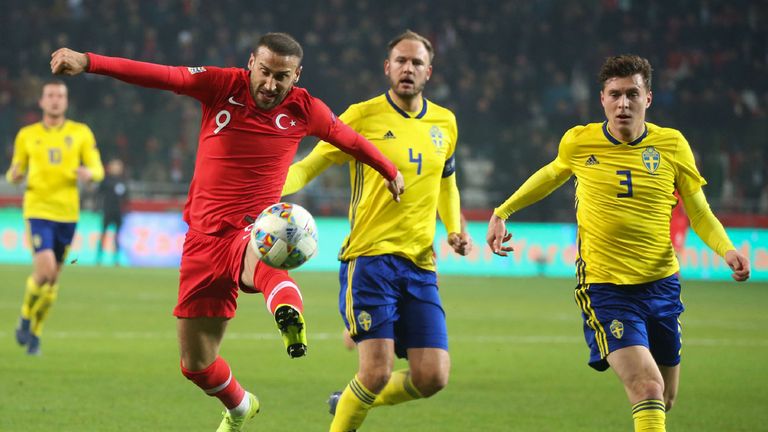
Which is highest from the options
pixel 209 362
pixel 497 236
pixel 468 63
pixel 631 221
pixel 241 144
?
pixel 468 63

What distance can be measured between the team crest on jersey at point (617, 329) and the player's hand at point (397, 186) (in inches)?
49.9

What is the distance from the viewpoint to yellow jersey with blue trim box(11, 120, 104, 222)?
36.2ft

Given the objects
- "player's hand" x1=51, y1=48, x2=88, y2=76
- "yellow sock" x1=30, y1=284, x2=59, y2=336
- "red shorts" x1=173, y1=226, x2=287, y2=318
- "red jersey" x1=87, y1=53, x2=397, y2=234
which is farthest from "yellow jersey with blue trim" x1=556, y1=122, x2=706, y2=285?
"yellow sock" x1=30, y1=284, x2=59, y2=336

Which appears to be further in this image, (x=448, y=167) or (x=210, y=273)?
(x=448, y=167)

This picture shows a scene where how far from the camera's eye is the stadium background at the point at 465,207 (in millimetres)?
8180

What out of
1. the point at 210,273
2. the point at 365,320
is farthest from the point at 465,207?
the point at 210,273

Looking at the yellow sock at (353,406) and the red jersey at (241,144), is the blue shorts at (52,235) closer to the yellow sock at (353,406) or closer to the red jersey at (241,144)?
the red jersey at (241,144)

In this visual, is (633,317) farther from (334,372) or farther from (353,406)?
(334,372)

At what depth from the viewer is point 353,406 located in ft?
19.1

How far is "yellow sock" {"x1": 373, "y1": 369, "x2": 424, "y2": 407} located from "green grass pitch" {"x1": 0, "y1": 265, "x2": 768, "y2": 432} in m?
0.91

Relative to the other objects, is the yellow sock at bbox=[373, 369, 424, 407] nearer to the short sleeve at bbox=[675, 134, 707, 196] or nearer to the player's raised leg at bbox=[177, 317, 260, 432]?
the player's raised leg at bbox=[177, 317, 260, 432]

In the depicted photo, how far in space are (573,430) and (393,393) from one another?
61.4 inches

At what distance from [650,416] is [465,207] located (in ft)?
60.9

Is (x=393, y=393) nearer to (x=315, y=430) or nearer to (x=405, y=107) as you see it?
(x=315, y=430)
